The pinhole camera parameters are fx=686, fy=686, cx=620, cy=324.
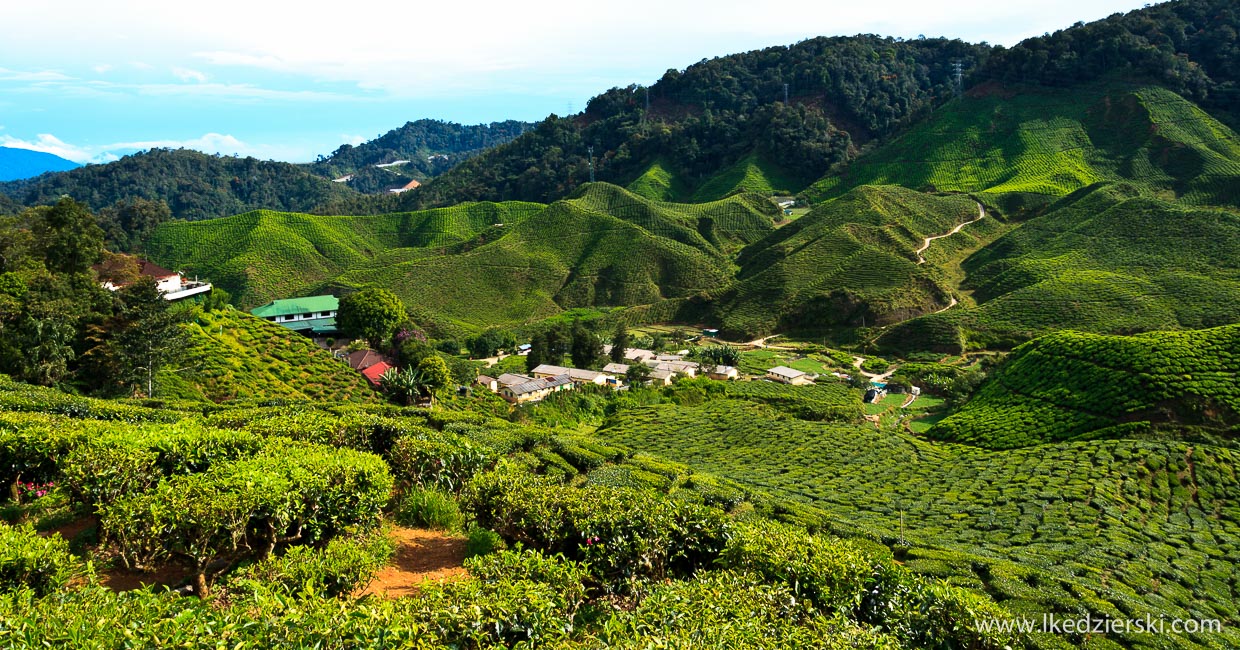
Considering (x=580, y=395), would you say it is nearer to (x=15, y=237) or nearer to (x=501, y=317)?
(x=15, y=237)

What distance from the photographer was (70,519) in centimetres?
1220

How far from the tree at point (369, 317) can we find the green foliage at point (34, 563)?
40.8m

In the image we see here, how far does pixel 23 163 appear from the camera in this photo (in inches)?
7721

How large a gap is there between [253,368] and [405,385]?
6919 mm

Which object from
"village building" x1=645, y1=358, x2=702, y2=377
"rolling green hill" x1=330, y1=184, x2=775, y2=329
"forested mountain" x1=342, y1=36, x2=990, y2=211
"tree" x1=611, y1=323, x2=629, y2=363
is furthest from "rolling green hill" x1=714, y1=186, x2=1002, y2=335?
"forested mountain" x1=342, y1=36, x2=990, y2=211

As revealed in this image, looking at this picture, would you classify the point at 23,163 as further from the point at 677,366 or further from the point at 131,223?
the point at 677,366

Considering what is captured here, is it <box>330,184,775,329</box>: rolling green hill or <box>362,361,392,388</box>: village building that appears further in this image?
<box>330,184,775,329</box>: rolling green hill

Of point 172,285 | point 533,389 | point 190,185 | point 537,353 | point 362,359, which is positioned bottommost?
point 533,389

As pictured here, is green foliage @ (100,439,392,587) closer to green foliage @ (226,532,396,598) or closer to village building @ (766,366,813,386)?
green foliage @ (226,532,396,598)

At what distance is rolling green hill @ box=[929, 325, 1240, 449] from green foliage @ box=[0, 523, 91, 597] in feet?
113

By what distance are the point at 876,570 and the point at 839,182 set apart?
112965mm

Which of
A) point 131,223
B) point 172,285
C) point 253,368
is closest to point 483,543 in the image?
point 253,368

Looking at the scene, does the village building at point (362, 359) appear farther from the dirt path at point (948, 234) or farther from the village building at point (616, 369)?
the dirt path at point (948, 234)

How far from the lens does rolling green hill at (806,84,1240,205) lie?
8450cm
